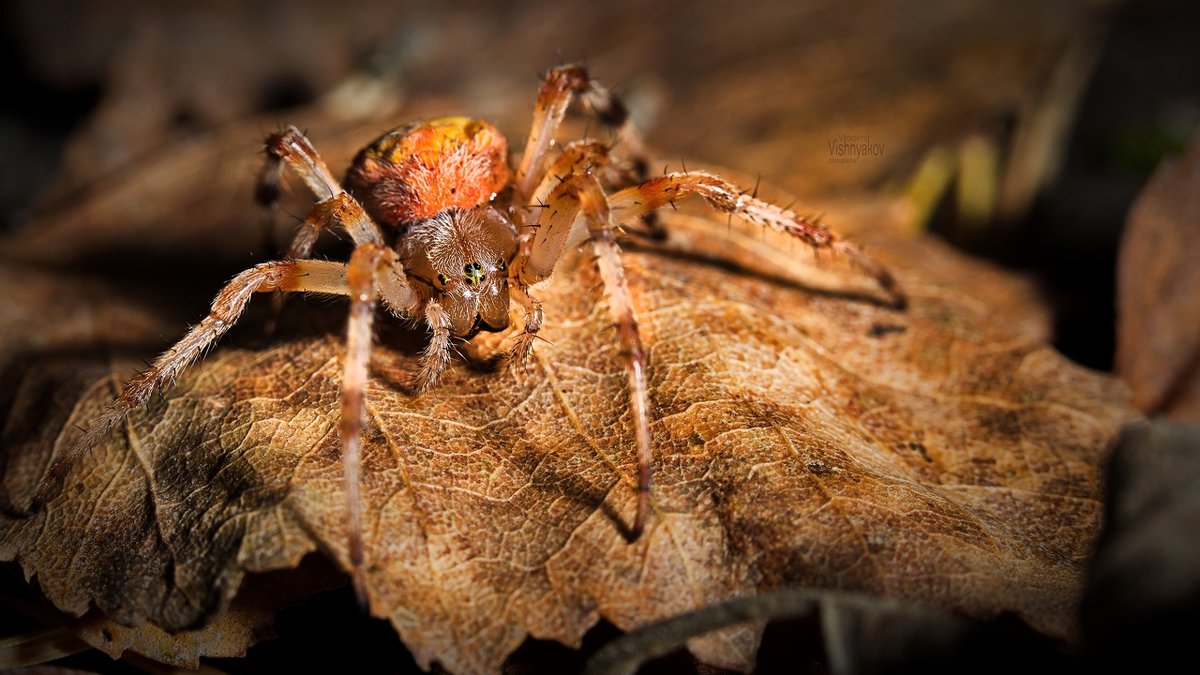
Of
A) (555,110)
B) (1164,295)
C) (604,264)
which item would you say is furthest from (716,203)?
(1164,295)

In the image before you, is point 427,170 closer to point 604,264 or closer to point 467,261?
point 467,261

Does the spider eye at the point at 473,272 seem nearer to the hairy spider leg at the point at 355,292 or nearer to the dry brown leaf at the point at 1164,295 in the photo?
the hairy spider leg at the point at 355,292

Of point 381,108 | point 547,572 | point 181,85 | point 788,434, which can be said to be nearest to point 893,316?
point 788,434

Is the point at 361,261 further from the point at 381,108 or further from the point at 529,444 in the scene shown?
the point at 381,108

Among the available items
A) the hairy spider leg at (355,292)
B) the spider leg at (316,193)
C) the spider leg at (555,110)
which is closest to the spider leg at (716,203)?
the spider leg at (555,110)

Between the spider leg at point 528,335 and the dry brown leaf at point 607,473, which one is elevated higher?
the spider leg at point 528,335

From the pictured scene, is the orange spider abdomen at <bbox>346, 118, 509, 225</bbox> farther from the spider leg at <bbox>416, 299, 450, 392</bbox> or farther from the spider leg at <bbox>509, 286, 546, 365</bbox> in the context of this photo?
the spider leg at <bbox>509, 286, 546, 365</bbox>

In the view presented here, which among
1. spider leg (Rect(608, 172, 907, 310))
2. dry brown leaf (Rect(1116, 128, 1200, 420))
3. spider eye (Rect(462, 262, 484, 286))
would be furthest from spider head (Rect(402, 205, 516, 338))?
dry brown leaf (Rect(1116, 128, 1200, 420))
